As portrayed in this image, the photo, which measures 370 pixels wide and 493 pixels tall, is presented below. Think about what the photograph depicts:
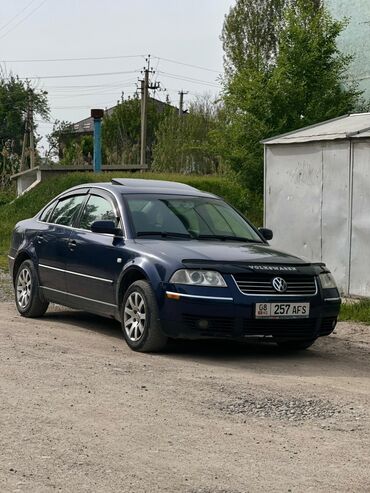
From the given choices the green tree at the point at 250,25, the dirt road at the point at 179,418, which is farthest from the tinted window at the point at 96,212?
the green tree at the point at 250,25

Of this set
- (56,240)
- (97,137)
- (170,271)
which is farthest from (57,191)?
(170,271)

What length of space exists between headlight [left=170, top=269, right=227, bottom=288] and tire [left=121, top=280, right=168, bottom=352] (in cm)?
30

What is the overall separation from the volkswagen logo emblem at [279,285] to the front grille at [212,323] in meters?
0.51

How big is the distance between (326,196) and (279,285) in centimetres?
580

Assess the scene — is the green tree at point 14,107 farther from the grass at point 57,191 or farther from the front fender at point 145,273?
the front fender at point 145,273

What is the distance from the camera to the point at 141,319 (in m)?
8.85

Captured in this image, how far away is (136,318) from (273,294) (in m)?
1.27

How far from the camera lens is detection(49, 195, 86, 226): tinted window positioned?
10641 mm

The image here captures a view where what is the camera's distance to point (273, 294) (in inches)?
340

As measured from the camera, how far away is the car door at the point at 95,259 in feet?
30.9

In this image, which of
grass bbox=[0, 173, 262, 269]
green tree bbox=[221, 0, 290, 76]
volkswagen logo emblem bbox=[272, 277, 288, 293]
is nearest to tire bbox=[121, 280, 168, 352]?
volkswagen logo emblem bbox=[272, 277, 288, 293]

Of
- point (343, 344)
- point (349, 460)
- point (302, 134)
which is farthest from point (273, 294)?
point (302, 134)

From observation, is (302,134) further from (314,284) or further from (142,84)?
(142,84)

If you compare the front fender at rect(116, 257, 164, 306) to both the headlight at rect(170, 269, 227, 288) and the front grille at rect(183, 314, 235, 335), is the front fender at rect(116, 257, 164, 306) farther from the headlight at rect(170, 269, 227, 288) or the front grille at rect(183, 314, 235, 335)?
the front grille at rect(183, 314, 235, 335)
